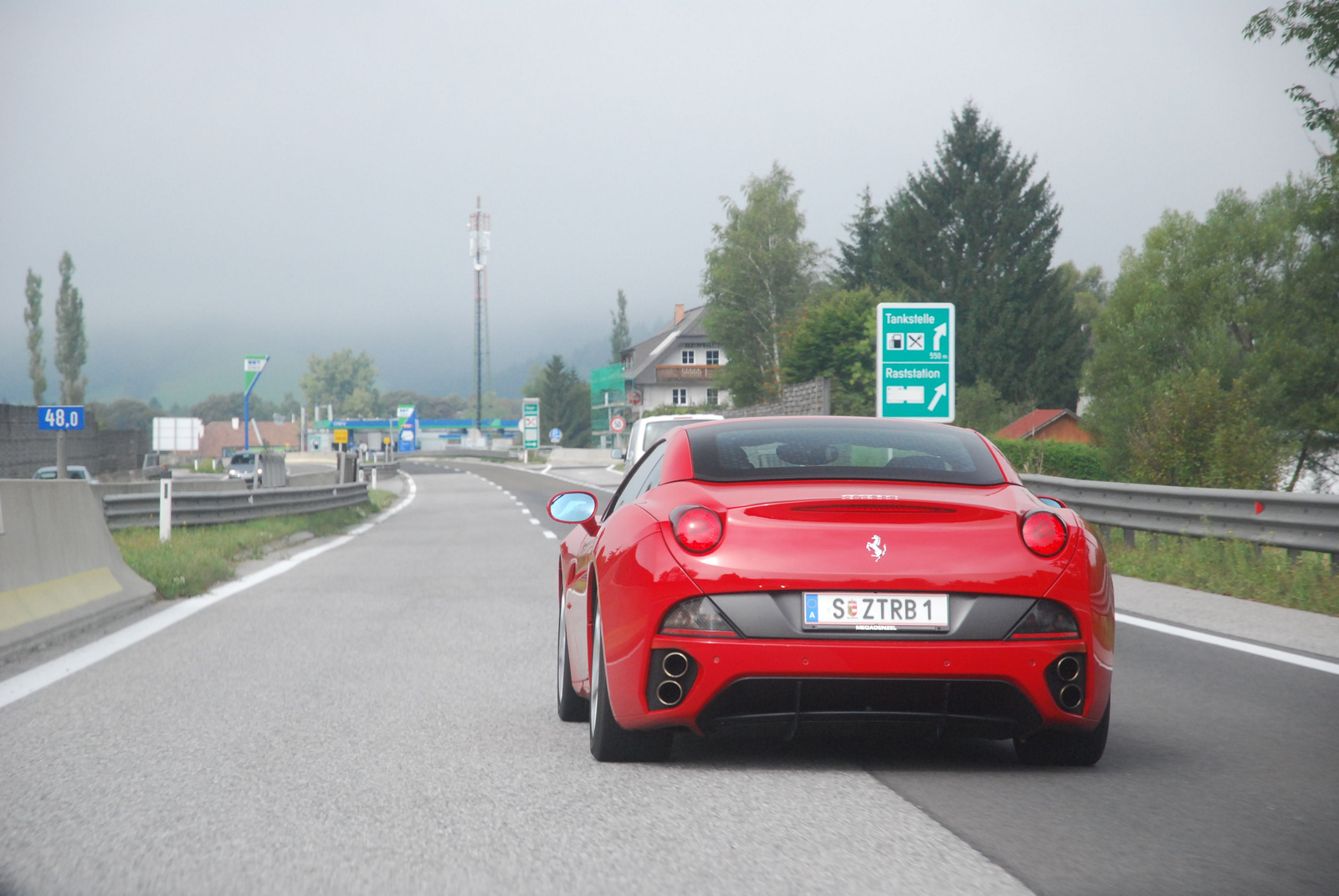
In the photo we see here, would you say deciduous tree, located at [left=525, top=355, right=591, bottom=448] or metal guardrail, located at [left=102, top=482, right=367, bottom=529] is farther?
deciduous tree, located at [left=525, top=355, right=591, bottom=448]

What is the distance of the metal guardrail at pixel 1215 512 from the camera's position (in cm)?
1095

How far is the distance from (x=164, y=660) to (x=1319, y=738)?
6097 millimetres

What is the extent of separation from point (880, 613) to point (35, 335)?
124 m

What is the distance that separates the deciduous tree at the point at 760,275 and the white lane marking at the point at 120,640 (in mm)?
63161

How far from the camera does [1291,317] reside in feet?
152

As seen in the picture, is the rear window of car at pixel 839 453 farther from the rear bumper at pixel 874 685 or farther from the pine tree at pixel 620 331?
the pine tree at pixel 620 331

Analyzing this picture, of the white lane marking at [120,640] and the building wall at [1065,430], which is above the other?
the building wall at [1065,430]

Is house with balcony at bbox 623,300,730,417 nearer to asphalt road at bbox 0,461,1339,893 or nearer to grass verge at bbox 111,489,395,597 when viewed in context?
grass verge at bbox 111,489,395,597

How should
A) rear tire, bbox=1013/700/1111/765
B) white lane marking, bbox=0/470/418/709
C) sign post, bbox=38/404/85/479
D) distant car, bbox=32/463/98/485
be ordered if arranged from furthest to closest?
distant car, bbox=32/463/98/485 < sign post, bbox=38/404/85/479 < white lane marking, bbox=0/470/418/709 < rear tire, bbox=1013/700/1111/765

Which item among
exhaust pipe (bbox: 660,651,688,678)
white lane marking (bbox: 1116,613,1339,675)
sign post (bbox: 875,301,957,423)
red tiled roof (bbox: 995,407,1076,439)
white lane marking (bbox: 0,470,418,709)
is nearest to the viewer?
exhaust pipe (bbox: 660,651,688,678)

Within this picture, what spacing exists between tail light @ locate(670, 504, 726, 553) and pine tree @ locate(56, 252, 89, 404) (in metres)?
121

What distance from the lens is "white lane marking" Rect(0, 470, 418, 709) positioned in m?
7.18

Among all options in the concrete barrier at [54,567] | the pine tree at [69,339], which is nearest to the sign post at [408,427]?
the pine tree at [69,339]

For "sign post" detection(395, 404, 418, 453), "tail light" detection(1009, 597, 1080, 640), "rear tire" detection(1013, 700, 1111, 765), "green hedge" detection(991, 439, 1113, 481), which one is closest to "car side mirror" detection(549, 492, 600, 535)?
"rear tire" detection(1013, 700, 1111, 765)
